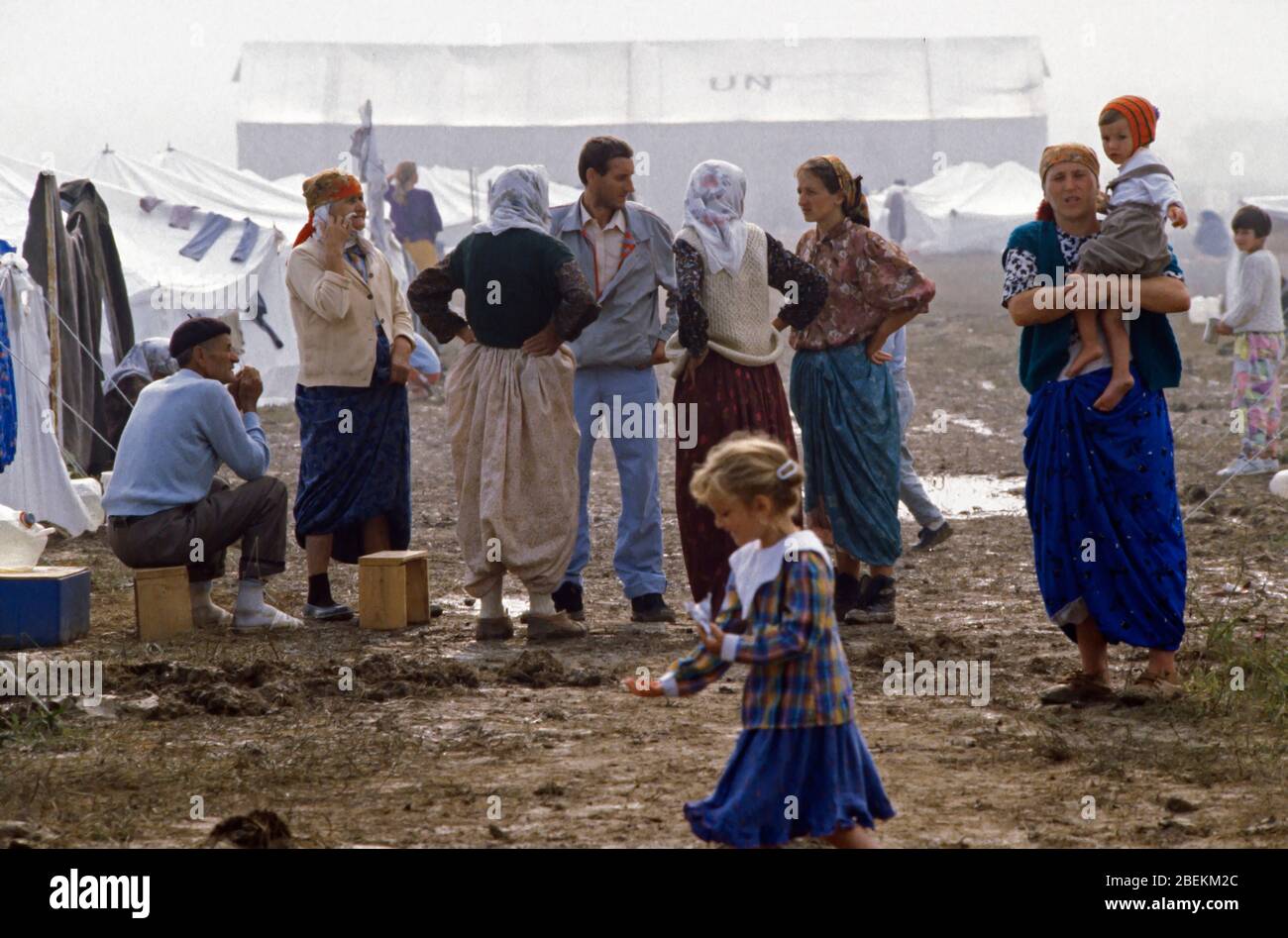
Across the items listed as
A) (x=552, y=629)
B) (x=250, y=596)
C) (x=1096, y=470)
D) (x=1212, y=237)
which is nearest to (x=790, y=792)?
(x=1096, y=470)

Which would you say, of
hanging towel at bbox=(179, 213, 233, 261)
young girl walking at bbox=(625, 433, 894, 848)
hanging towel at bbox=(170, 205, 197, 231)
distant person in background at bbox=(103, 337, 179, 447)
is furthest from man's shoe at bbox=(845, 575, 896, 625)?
hanging towel at bbox=(170, 205, 197, 231)

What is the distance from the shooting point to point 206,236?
1420 cm

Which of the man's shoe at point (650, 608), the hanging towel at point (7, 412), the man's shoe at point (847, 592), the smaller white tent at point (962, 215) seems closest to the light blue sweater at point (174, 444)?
the man's shoe at point (650, 608)

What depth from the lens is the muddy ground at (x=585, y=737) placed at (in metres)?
3.84

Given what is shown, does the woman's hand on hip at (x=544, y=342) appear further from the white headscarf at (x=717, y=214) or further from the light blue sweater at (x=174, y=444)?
the light blue sweater at (x=174, y=444)

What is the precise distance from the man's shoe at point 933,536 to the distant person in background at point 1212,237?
2483 centimetres

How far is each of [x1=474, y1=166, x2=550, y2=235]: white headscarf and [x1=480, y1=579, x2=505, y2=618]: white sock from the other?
1.31 meters

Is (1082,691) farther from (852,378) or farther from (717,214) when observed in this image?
(717,214)

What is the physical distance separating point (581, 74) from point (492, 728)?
34631 millimetres

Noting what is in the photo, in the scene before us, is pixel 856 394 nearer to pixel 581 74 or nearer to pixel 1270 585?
pixel 1270 585

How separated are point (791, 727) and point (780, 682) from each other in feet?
0.29

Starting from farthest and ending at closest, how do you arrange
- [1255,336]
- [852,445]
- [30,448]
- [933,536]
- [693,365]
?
1. [1255,336]
2. [30,448]
3. [933,536]
4. [852,445]
5. [693,365]

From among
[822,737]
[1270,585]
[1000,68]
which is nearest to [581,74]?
[1000,68]
